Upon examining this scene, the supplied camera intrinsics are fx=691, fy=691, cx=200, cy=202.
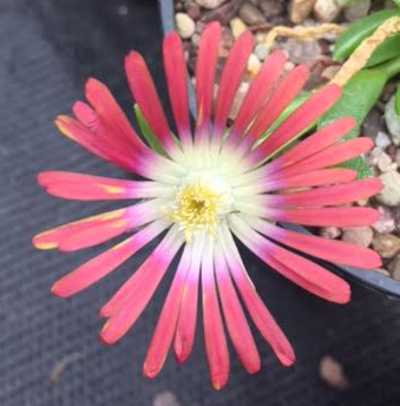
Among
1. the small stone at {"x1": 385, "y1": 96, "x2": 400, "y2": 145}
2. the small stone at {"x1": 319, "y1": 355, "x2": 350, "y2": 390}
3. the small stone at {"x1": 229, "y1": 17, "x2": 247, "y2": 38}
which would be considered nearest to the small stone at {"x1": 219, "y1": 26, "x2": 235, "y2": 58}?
the small stone at {"x1": 229, "y1": 17, "x2": 247, "y2": 38}

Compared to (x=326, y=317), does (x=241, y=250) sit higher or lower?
higher

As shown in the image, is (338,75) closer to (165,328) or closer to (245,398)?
(165,328)

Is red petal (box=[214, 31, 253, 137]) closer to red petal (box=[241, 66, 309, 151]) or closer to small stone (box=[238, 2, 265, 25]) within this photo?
red petal (box=[241, 66, 309, 151])


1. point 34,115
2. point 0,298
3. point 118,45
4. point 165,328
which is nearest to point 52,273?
point 0,298

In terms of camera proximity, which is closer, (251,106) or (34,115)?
(251,106)

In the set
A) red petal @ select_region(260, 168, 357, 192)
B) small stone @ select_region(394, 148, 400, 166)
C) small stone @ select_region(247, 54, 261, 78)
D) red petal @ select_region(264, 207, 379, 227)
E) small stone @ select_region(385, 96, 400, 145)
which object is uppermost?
small stone @ select_region(247, 54, 261, 78)

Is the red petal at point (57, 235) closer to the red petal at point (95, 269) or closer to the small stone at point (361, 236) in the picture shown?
the red petal at point (95, 269)
